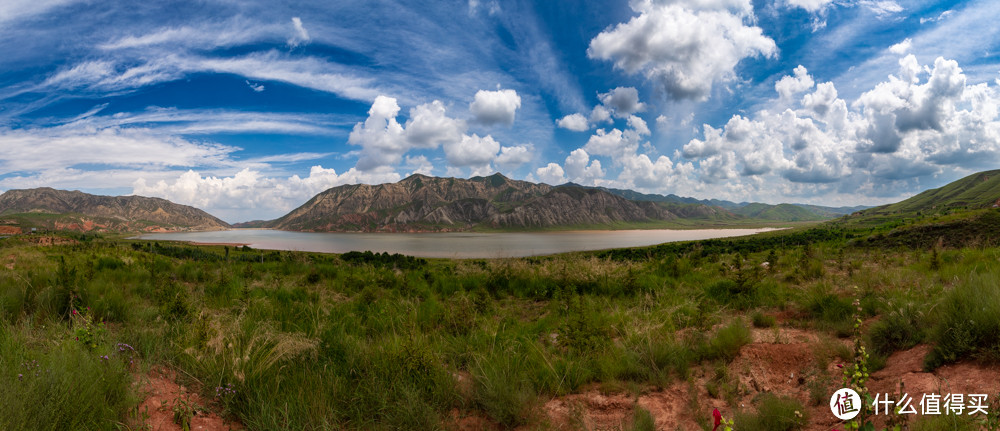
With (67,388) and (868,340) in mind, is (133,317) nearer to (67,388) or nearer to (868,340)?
(67,388)

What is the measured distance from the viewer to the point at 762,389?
173 inches

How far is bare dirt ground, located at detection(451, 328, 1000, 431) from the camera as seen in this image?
11.9 ft

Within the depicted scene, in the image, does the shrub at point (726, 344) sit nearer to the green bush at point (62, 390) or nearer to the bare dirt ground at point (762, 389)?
the bare dirt ground at point (762, 389)

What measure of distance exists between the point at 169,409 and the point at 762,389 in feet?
21.4

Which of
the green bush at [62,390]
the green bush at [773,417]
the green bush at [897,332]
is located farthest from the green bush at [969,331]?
the green bush at [62,390]

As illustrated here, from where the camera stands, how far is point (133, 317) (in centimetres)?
659

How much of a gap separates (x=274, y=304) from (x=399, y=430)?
5.58 metres

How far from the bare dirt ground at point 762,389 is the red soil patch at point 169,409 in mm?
2415

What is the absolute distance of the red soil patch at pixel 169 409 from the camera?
11.2ft

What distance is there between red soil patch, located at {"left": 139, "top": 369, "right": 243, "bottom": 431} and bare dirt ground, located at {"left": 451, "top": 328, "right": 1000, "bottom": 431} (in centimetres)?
242

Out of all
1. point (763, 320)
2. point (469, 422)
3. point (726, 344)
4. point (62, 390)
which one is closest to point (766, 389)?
point (726, 344)

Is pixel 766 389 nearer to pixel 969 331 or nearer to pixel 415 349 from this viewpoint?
pixel 969 331

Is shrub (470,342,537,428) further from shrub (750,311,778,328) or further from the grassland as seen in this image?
shrub (750,311,778,328)

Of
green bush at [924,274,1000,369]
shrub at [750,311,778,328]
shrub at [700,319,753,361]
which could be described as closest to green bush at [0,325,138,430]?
shrub at [700,319,753,361]
